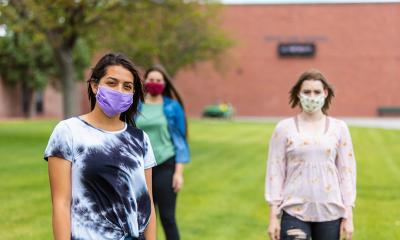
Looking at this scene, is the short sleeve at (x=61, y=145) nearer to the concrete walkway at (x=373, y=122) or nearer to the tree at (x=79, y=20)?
the tree at (x=79, y=20)

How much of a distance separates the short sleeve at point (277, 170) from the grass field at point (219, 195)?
3759mm

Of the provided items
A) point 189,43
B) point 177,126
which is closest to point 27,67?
point 189,43

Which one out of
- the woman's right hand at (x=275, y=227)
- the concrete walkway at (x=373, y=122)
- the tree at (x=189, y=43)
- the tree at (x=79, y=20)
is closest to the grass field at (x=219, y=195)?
the tree at (x=79, y=20)

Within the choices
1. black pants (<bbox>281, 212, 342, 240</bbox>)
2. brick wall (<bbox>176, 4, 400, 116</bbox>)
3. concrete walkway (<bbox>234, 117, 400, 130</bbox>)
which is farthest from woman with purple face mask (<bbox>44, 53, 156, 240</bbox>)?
brick wall (<bbox>176, 4, 400, 116</bbox>)

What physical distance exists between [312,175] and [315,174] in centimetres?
2

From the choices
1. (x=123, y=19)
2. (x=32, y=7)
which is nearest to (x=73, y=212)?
(x=32, y=7)

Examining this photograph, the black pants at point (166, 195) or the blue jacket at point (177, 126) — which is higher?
the blue jacket at point (177, 126)

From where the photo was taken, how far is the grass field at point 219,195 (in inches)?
345

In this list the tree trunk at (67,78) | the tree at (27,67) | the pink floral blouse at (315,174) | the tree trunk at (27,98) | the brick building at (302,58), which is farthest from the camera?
the brick building at (302,58)

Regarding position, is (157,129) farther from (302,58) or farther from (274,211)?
(302,58)

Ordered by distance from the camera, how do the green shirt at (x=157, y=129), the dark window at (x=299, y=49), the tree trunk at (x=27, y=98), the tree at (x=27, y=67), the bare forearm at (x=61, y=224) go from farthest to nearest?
the dark window at (x=299, y=49) < the tree trunk at (x=27, y=98) < the tree at (x=27, y=67) < the green shirt at (x=157, y=129) < the bare forearm at (x=61, y=224)

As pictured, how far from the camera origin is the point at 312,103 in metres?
4.70

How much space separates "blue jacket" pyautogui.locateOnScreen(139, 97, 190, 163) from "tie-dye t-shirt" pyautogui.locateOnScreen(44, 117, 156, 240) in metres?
3.21

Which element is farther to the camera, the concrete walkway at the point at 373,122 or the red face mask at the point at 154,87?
the concrete walkway at the point at 373,122
